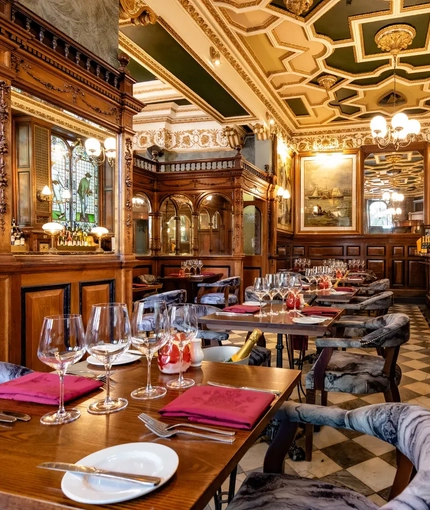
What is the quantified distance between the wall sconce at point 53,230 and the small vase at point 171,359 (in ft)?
6.47

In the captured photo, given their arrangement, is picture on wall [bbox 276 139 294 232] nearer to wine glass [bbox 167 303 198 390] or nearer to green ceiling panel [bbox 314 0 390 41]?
green ceiling panel [bbox 314 0 390 41]

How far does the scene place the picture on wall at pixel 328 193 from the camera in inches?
462

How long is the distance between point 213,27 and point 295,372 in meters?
6.05

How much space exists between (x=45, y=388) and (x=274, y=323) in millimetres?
1723

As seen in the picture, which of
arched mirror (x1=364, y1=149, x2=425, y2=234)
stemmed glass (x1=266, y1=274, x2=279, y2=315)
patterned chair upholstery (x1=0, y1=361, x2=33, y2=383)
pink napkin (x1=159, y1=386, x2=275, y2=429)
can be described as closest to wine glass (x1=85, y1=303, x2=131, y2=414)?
pink napkin (x1=159, y1=386, x2=275, y2=429)

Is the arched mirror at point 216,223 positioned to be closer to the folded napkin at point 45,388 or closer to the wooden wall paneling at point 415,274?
the wooden wall paneling at point 415,274

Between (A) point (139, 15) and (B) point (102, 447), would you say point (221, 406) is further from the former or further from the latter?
(A) point (139, 15)

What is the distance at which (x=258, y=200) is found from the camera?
1004cm

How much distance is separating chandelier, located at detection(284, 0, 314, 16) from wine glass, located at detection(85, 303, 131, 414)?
5895 mm

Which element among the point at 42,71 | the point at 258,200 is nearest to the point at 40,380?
the point at 42,71

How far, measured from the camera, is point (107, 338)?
121cm

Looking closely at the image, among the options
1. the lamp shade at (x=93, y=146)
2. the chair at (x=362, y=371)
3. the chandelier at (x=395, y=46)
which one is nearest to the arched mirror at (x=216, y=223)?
the chandelier at (x=395, y=46)

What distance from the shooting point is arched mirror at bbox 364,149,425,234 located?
1567 centimetres

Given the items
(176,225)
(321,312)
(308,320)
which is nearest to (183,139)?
(176,225)
